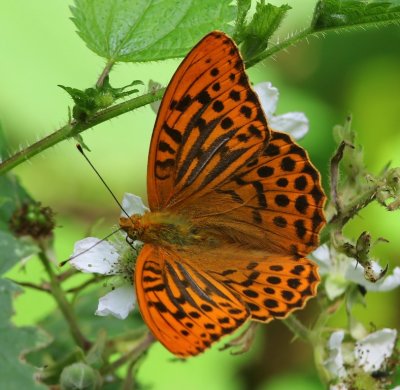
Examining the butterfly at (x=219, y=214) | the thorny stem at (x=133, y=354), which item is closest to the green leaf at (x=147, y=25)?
the butterfly at (x=219, y=214)

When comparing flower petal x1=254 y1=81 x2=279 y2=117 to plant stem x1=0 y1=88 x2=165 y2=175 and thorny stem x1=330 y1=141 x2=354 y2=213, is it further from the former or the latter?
plant stem x1=0 y1=88 x2=165 y2=175

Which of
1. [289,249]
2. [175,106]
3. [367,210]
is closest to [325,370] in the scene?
[289,249]

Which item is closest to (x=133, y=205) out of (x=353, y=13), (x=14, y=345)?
(x=14, y=345)

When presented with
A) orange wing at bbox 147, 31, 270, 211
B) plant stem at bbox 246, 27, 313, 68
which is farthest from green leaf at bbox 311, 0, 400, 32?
orange wing at bbox 147, 31, 270, 211

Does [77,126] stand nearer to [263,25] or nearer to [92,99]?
[92,99]

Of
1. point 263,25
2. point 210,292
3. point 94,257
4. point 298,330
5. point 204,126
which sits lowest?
point 298,330

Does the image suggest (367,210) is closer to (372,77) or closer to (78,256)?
(372,77)
